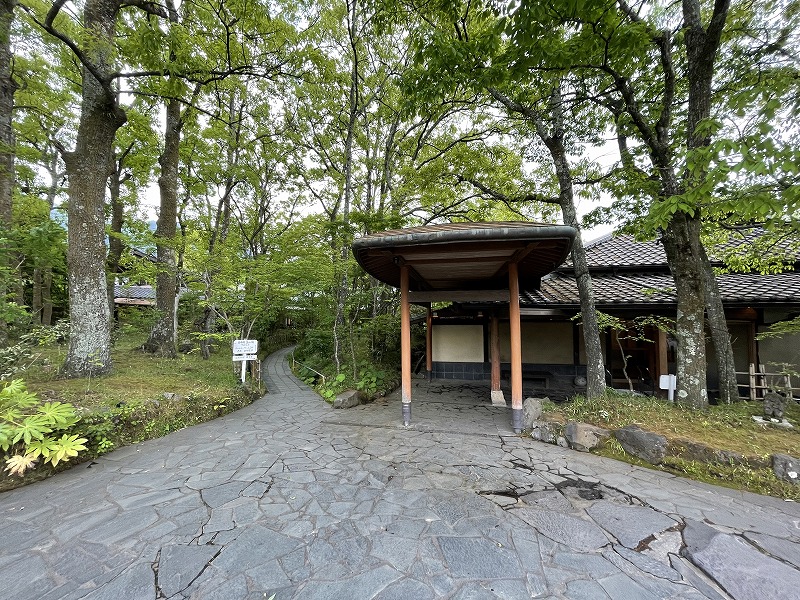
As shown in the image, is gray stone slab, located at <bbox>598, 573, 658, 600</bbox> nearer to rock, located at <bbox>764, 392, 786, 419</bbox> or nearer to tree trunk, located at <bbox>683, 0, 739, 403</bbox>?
rock, located at <bbox>764, 392, 786, 419</bbox>

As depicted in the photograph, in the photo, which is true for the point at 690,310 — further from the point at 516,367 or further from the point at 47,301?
the point at 47,301

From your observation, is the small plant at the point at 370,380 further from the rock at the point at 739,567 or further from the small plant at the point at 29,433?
the rock at the point at 739,567

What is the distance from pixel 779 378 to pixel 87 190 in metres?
14.2

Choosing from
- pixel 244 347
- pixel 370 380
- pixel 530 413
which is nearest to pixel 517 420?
pixel 530 413

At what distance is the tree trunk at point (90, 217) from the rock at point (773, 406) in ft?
34.7

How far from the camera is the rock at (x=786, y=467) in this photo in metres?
3.14

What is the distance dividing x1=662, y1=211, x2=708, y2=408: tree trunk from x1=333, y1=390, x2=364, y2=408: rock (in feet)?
18.8

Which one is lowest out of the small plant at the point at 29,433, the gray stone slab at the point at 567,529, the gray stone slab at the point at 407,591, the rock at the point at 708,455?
the gray stone slab at the point at 567,529

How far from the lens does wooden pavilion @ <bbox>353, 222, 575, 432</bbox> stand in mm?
3879

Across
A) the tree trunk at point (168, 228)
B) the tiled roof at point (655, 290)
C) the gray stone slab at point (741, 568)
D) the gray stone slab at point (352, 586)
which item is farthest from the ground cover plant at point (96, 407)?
the tiled roof at point (655, 290)

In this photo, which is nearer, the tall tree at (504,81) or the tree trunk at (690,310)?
the tree trunk at (690,310)

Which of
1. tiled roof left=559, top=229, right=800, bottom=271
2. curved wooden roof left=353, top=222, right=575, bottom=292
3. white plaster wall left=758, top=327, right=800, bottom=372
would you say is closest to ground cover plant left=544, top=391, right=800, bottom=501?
curved wooden roof left=353, top=222, right=575, bottom=292

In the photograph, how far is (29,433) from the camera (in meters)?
3.08

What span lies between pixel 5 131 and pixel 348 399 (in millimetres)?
8248
